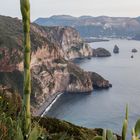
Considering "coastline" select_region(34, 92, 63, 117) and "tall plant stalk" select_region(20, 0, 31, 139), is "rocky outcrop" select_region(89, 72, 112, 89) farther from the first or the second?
"tall plant stalk" select_region(20, 0, 31, 139)

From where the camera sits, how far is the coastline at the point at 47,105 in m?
120

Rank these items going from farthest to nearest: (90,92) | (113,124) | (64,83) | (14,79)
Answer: (64,83)
(90,92)
(14,79)
(113,124)

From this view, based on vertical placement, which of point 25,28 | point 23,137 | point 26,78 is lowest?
point 23,137

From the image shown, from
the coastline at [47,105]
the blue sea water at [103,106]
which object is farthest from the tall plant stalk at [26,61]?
the coastline at [47,105]

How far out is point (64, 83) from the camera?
167375mm

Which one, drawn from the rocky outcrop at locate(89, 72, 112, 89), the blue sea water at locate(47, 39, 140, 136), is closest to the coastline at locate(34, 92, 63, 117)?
the blue sea water at locate(47, 39, 140, 136)

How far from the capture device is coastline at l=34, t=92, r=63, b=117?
394 feet

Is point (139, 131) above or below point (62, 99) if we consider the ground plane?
above

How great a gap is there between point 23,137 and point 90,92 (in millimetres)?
152657

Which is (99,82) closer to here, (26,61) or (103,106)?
(103,106)

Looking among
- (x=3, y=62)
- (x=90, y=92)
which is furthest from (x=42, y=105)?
(x=3, y=62)

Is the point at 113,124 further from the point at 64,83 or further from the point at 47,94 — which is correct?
the point at 64,83

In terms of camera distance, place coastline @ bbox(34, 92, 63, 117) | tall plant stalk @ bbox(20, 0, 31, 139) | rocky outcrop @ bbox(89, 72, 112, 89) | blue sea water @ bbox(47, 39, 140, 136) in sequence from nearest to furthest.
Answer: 1. tall plant stalk @ bbox(20, 0, 31, 139)
2. blue sea water @ bbox(47, 39, 140, 136)
3. coastline @ bbox(34, 92, 63, 117)
4. rocky outcrop @ bbox(89, 72, 112, 89)

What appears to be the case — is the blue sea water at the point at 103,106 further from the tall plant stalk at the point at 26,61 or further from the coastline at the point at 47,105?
the tall plant stalk at the point at 26,61
